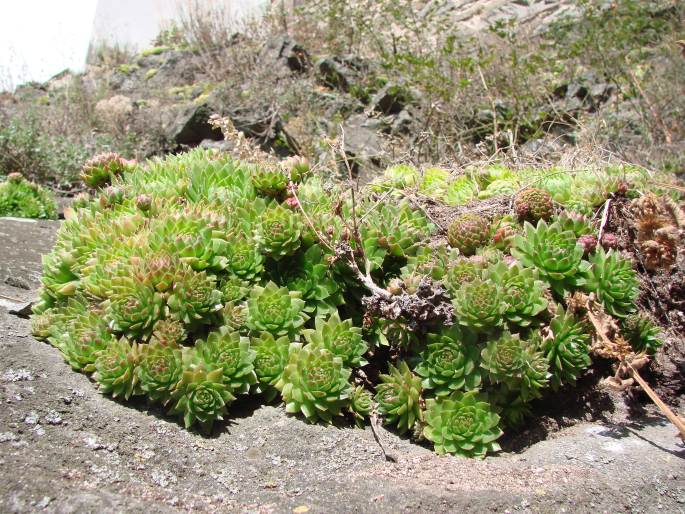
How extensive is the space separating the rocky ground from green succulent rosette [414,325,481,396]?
0.94 ft

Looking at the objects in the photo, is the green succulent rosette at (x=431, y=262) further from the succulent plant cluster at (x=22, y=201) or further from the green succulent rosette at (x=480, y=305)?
the succulent plant cluster at (x=22, y=201)

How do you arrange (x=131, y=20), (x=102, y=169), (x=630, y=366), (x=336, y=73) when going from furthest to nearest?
(x=131, y=20) < (x=336, y=73) < (x=102, y=169) < (x=630, y=366)

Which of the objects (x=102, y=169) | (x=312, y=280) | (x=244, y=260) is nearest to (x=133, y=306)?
(x=244, y=260)

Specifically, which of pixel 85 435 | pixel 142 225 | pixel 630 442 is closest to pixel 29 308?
pixel 142 225

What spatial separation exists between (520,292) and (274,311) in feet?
3.55

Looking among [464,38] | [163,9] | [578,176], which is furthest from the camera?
[163,9]

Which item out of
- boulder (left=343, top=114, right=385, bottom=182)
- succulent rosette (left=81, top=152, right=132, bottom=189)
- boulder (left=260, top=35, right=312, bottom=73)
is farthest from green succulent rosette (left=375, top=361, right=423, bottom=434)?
boulder (left=260, top=35, right=312, bottom=73)

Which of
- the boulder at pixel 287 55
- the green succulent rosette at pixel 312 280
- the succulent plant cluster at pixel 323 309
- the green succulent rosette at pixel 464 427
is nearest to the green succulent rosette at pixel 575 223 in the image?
the succulent plant cluster at pixel 323 309

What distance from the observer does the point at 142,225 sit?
3.15 meters

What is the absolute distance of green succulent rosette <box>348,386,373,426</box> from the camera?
8.86 ft

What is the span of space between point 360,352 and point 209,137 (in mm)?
7419

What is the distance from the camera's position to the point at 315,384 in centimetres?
255

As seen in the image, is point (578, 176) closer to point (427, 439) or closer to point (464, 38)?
point (427, 439)

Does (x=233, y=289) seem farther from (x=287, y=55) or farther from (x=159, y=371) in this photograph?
(x=287, y=55)
